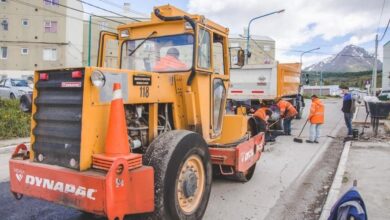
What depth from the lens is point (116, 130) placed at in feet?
12.3

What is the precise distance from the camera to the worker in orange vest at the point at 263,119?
7.95 metres

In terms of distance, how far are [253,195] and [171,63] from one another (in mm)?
2539

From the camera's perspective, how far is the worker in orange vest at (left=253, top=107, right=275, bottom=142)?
7947 mm

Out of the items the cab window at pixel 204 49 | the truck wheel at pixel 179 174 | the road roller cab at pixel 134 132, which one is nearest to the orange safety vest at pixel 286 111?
the road roller cab at pixel 134 132

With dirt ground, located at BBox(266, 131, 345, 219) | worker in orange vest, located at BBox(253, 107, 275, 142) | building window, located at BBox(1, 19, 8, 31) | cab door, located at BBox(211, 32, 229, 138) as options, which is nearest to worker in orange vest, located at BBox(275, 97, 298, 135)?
worker in orange vest, located at BBox(253, 107, 275, 142)

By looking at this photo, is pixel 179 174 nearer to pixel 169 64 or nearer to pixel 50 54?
pixel 169 64

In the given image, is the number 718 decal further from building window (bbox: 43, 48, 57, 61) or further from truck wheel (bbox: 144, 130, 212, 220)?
building window (bbox: 43, 48, 57, 61)

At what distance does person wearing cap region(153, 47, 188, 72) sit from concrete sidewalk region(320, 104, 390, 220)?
2771mm

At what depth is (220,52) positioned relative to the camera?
20.8 ft

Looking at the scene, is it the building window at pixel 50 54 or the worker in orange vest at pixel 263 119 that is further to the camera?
the building window at pixel 50 54

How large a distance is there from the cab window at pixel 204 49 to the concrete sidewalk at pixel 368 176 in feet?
8.54

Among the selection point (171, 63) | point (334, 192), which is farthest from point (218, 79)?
point (334, 192)

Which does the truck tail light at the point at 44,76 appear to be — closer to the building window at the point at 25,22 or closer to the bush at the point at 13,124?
the bush at the point at 13,124

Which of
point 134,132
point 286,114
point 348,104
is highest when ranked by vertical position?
point 348,104
